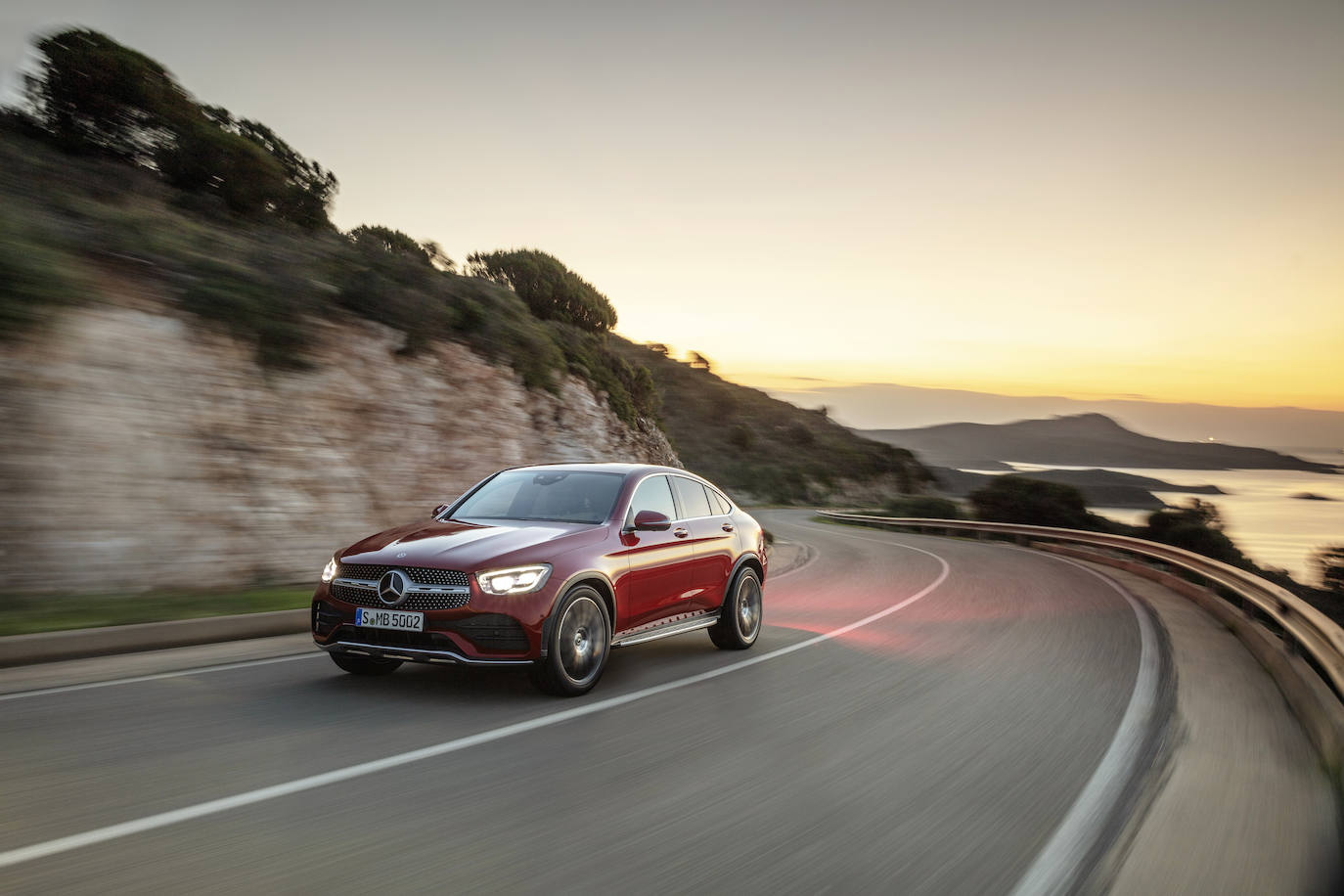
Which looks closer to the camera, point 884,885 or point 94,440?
point 884,885

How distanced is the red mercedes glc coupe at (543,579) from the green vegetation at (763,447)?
77.0m

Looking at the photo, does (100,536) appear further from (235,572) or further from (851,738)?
(851,738)

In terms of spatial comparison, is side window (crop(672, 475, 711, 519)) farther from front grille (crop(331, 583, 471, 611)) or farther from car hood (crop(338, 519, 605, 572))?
front grille (crop(331, 583, 471, 611))

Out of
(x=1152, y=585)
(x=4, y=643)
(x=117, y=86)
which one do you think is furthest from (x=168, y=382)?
(x=1152, y=585)

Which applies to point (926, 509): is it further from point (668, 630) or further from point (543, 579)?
point (543, 579)

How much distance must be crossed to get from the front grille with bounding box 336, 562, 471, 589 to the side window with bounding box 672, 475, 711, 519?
2844 millimetres

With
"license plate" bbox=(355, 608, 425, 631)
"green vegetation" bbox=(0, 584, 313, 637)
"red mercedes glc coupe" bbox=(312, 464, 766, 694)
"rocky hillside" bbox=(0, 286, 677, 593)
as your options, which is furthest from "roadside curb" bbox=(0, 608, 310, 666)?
"license plate" bbox=(355, 608, 425, 631)

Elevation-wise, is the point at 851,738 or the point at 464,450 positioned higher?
the point at 464,450

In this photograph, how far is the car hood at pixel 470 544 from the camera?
6488mm

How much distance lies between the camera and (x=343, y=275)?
18.8 m

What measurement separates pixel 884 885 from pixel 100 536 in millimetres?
10589

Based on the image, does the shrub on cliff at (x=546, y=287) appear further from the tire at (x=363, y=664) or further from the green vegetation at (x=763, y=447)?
the green vegetation at (x=763, y=447)

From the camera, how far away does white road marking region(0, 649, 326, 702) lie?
258 inches

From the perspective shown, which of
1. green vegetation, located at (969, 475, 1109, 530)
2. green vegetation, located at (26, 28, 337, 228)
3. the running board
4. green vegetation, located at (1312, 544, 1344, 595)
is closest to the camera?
the running board
